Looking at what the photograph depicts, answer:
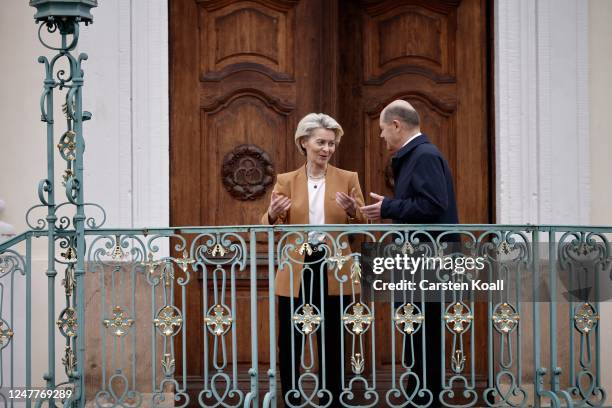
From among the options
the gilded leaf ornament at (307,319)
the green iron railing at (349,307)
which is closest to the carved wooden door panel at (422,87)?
the green iron railing at (349,307)

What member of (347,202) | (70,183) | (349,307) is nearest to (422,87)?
(347,202)

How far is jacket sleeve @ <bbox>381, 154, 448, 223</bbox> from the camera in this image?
719cm

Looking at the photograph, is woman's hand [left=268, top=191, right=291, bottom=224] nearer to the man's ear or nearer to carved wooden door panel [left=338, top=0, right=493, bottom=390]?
the man's ear

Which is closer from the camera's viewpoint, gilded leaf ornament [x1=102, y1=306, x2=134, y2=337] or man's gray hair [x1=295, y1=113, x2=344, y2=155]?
gilded leaf ornament [x1=102, y1=306, x2=134, y2=337]

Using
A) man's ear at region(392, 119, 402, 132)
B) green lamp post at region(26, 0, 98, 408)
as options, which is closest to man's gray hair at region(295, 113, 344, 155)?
man's ear at region(392, 119, 402, 132)

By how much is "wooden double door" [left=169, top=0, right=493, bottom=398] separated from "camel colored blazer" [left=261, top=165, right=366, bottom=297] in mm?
1332

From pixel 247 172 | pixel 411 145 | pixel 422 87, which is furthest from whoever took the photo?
pixel 422 87

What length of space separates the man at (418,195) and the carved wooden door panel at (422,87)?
64.9 inches

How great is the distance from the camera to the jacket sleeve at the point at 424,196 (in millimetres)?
7191

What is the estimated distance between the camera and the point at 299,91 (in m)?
9.04

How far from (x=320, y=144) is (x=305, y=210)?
43 cm

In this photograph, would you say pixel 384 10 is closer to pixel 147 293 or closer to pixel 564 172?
pixel 564 172

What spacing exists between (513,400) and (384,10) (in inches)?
120

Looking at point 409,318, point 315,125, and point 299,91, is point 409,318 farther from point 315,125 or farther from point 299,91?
point 299,91
